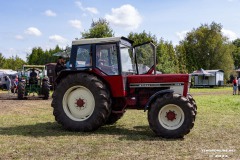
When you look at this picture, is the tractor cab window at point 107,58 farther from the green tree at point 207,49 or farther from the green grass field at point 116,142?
the green tree at point 207,49

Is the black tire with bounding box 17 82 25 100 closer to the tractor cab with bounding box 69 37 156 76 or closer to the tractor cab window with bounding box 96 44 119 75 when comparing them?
the tractor cab with bounding box 69 37 156 76

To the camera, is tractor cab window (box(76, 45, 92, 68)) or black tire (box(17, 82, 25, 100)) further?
black tire (box(17, 82, 25, 100))

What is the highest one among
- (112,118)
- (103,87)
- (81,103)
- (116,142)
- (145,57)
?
(145,57)

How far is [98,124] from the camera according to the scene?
862 centimetres

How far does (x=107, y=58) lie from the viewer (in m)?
8.86

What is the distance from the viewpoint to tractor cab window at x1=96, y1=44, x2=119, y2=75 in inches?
347

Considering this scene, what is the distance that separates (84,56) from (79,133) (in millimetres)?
1929

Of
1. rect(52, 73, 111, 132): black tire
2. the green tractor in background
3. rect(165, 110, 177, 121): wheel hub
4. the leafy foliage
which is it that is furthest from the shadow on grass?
the leafy foliage

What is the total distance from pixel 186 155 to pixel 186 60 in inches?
2532

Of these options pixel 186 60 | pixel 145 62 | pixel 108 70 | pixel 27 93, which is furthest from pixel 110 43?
pixel 186 60

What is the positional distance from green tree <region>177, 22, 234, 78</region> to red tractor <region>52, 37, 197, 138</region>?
59.3 metres

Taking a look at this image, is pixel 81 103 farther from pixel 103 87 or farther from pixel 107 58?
pixel 107 58

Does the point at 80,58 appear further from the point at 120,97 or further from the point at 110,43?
the point at 120,97

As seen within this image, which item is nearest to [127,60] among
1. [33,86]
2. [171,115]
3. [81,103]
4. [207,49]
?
[81,103]
